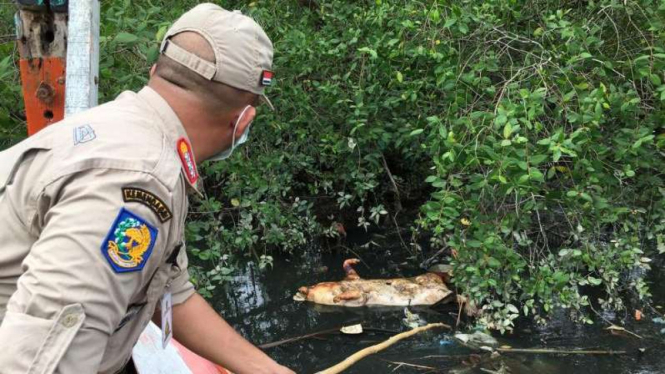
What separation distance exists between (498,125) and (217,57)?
216 cm

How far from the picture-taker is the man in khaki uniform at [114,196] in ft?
3.94

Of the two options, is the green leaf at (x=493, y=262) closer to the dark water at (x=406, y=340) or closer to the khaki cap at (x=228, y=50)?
the dark water at (x=406, y=340)

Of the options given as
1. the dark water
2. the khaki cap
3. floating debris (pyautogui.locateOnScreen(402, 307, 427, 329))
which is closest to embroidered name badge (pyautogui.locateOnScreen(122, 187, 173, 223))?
the khaki cap

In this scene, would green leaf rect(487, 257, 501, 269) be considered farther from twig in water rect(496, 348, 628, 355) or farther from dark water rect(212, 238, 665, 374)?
twig in water rect(496, 348, 628, 355)

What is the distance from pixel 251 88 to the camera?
163 centimetres

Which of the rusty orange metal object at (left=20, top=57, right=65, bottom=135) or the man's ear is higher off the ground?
the man's ear

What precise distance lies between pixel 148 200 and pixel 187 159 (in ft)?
0.77

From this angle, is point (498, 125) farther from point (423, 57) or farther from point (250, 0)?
point (250, 0)

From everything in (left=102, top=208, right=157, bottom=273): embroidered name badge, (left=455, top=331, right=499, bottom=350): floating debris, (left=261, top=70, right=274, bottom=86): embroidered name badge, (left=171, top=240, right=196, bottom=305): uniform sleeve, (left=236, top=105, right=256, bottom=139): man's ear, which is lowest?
(left=455, top=331, right=499, bottom=350): floating debris

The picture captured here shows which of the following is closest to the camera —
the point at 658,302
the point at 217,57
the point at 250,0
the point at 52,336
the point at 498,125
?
the point at 52,336

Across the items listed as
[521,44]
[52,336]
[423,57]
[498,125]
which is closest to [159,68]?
[52,336]

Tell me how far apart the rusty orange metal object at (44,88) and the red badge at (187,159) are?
1.47 metres

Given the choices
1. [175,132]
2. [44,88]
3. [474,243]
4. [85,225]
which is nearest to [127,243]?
[85,225]

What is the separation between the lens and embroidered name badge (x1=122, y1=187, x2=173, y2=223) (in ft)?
4.19
